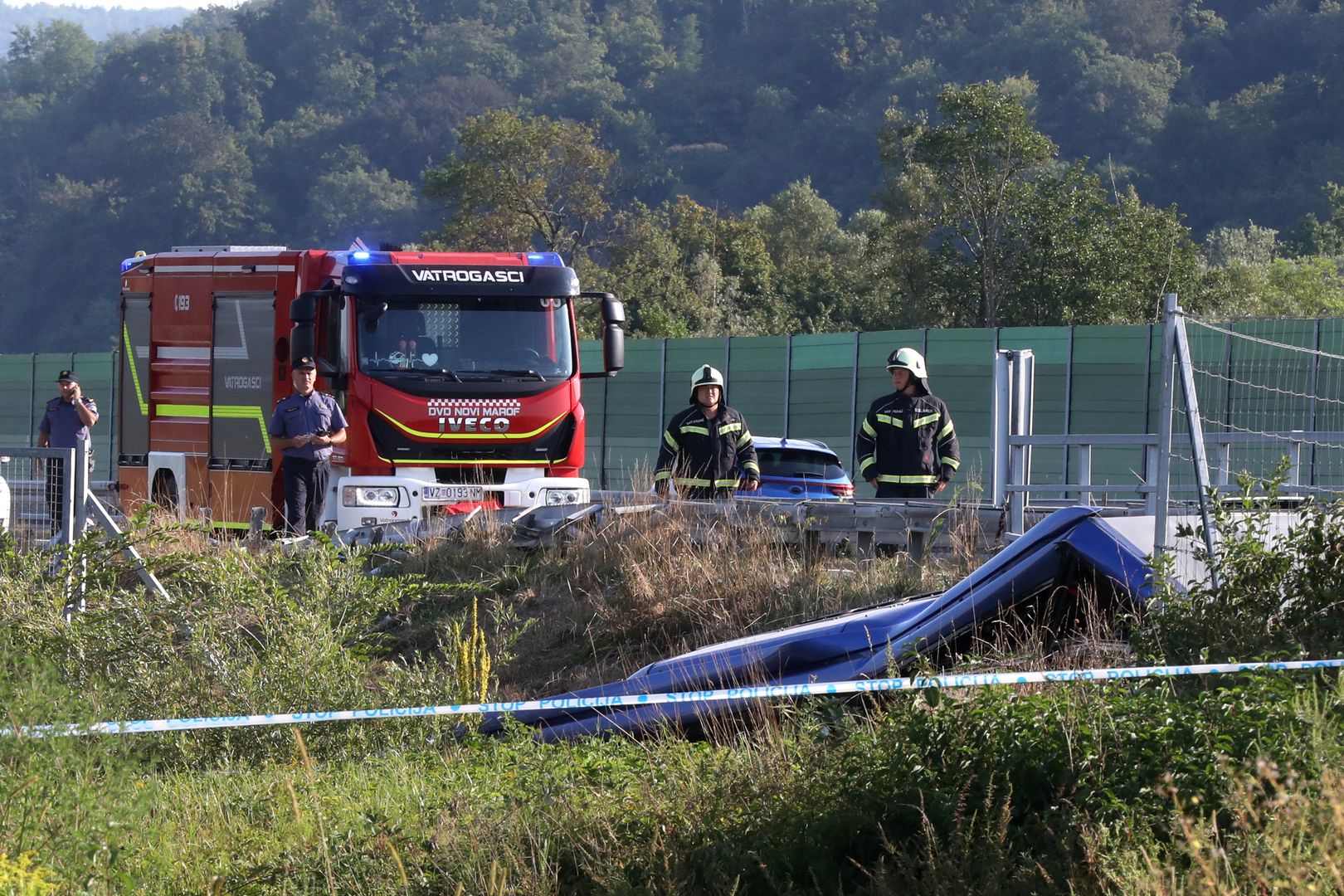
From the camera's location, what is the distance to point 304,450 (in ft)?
45.0

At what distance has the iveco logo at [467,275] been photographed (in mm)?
14262

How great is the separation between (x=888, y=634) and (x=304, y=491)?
338 inches

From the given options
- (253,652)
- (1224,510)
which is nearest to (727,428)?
(253,652)

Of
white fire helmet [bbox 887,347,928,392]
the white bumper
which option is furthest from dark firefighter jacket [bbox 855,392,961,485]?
the white bumper

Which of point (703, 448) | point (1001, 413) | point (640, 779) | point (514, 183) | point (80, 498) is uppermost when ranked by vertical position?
point (514, 183)

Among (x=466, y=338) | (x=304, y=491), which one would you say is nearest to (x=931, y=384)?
(x=466, y=338)

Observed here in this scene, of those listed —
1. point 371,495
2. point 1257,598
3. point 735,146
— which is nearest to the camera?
point 1257,598

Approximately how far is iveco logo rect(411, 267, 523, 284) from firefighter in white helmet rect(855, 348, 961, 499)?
3.96 m

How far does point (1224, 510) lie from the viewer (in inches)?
227

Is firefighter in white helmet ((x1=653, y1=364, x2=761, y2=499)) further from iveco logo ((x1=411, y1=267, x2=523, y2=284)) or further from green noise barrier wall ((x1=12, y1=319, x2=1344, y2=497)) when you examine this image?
green noise barrier wall ((x1=12, y1=319, x2=1344, y2=497))

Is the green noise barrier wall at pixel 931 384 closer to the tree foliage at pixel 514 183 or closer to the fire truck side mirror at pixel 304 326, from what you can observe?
the fire truck side mirror at pixel 304 326

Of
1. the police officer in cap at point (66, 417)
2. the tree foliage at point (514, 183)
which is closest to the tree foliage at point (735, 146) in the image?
the tree foliage at point (514, 183)

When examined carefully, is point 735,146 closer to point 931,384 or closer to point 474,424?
point 931,384

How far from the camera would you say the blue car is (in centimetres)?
1708
